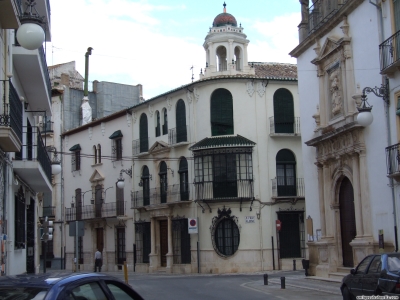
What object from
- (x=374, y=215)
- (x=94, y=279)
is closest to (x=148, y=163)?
(x=374, y=215)

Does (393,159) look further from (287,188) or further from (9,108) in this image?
(287,188)

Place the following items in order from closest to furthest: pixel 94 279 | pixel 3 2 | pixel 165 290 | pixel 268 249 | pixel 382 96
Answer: pixel 94 279 < pixel 3 2 < pixel 382 96 < pixel 165 290 < pixel 268 249

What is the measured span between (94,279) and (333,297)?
13312mm

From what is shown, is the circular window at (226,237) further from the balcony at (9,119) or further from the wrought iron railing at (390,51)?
the balcony at (9,119)

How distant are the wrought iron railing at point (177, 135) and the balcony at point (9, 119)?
70.1 ft

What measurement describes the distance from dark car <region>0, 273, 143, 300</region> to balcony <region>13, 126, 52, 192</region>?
40.1ft

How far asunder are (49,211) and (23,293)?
148 feet

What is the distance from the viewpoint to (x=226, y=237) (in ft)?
115

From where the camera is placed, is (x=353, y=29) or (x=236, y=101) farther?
(x=236, y=101)

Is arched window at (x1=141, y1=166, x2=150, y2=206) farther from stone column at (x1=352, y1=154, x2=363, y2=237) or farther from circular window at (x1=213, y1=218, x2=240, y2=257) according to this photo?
stone column at (x1=352, y1=154, x2=363, y2=237)

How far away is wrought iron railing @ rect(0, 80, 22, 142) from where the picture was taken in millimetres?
13959

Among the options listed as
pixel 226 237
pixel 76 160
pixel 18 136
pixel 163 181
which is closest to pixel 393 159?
pixel 18 136

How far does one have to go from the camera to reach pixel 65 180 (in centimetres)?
4947

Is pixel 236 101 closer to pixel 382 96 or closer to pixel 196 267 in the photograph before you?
pixel 196 267
